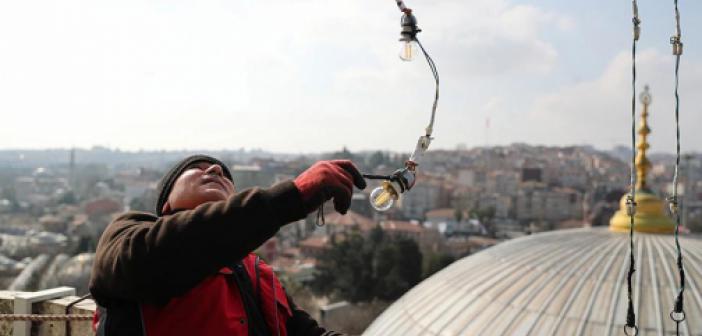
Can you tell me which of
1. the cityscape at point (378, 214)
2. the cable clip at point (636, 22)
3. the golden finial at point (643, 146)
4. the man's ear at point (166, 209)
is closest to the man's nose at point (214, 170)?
the man's ear at point (166, 209)

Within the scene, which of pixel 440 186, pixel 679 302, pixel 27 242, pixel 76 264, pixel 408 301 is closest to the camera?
pixel 679 302

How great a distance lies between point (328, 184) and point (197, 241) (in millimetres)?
311

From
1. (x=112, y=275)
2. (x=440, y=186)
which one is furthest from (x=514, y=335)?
(x=440, y=186)

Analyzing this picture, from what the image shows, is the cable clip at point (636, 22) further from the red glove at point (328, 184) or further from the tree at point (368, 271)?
the tree at point (368, 271)

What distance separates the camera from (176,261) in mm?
1385

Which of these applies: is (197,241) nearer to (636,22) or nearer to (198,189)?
(198,189)

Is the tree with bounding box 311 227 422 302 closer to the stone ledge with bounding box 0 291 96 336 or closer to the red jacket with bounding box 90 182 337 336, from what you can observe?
the stone ledge with bounding box 0 291 96 336

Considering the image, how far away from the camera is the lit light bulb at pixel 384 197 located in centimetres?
152

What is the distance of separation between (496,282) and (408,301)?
1.06 metres

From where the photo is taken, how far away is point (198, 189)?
1.72 meters

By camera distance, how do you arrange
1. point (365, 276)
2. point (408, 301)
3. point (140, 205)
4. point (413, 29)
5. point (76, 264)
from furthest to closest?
point (140, 205)
point (76, 264)
point (365, 276)
point (408, 301)
point (413, 29)

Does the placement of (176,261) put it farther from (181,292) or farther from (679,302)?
(679,302)

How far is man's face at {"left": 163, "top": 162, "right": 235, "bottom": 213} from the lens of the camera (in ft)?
5.59

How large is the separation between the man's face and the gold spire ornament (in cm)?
615
